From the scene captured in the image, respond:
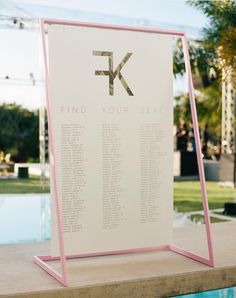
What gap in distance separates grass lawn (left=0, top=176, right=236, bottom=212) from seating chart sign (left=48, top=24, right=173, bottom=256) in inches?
170

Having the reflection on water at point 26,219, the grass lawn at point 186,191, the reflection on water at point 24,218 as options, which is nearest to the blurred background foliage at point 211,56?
the grass lawn at point 186,191

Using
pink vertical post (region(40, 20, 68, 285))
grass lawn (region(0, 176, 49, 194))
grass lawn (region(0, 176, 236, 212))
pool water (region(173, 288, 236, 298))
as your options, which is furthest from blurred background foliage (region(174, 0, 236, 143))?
pink vertical post (region(40, 20, 68, 285))

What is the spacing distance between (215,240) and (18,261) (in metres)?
1.72

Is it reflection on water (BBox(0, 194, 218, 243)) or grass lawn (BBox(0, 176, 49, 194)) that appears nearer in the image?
reflection on water (BBox(0, 194, 218, 243))

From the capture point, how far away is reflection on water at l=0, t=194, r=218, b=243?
18.8ft

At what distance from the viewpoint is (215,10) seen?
29.9ft

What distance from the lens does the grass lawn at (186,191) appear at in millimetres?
8539

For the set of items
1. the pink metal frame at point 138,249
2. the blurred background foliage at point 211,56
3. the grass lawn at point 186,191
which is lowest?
the grass lawn at point 186,191

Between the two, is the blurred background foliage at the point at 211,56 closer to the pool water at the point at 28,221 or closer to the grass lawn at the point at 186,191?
the grass lawn at the point at 186,191

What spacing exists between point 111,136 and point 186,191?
754cm

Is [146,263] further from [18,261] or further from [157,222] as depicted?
[18,261]

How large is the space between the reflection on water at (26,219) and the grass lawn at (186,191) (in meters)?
1.15

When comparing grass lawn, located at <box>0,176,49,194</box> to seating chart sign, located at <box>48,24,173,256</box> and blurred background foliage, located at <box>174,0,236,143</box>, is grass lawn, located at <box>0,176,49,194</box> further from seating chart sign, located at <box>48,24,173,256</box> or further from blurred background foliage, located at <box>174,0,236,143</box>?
seating chart sign, located at <box>48,24,173,256</box>

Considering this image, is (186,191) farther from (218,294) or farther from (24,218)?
(218,294)
